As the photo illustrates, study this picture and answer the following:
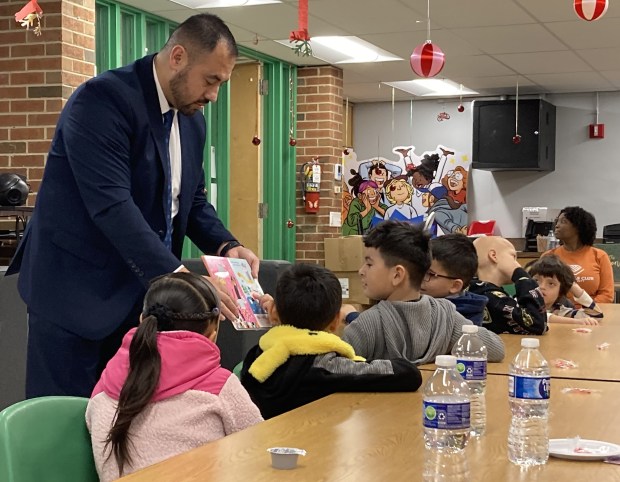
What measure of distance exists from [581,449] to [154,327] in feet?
2.89

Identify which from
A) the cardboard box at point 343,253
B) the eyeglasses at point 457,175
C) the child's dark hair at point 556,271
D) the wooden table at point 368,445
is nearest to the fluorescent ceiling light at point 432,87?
the eyeglasses at point 457,175

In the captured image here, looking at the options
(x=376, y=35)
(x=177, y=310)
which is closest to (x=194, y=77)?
(x=177, y=310)

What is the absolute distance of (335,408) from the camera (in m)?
2.23

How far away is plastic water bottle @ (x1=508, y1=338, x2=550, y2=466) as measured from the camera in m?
1.78

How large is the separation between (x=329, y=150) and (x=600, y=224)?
390 cm

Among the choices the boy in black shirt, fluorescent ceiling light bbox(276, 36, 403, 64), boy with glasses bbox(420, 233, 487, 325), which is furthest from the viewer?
fluorescent ceiling light bbox(276, 36, 403, 64)

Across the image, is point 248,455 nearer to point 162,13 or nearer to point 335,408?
point 335,408

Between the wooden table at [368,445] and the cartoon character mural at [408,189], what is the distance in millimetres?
10207

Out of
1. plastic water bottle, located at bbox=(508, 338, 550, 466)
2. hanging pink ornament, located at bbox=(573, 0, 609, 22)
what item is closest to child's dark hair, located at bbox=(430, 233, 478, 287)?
plastic water bottle, located at bbox=(508, 338, 550, 466)

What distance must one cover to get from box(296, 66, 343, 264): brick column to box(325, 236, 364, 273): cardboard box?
1.83 feet

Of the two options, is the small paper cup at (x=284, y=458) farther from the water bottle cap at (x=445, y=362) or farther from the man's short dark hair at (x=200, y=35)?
the man's short dark hair at (x=200, y=35)

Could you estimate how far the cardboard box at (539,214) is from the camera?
11.9 metres

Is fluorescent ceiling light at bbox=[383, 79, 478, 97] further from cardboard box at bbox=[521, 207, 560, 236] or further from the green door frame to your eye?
the green door frame

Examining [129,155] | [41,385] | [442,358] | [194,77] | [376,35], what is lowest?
[41,385]
